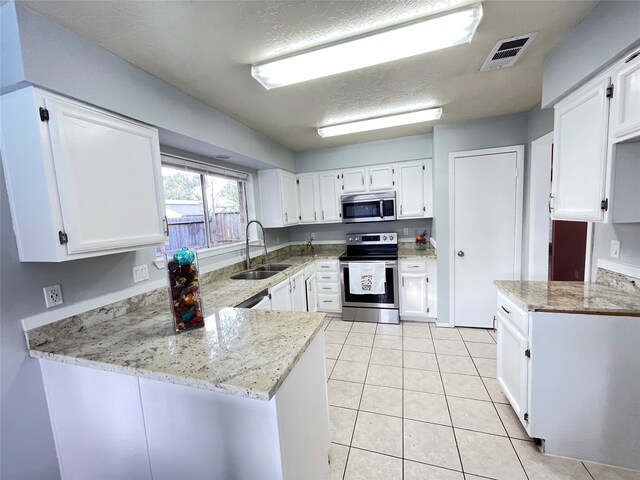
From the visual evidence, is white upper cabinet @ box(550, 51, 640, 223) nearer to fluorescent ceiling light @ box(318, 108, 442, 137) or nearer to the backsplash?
the backsplash

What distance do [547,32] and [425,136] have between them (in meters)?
1.96

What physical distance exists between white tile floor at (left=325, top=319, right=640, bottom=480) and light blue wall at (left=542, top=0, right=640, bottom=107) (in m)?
2.16

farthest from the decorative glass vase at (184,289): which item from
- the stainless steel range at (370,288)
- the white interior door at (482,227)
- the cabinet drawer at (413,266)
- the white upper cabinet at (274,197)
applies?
the white interior door at (482,227)

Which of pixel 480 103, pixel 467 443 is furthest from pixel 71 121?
pixel 480 103

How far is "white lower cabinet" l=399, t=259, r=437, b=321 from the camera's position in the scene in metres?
3.22

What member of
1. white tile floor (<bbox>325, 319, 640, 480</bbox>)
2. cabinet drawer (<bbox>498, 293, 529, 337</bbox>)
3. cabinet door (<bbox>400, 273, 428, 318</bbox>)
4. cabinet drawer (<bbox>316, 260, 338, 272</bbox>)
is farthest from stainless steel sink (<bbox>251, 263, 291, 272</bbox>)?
cabinet drawer (<bbox>498, 293, 529, 337</bbox>)

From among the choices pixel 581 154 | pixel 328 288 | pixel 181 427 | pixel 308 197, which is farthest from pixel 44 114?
pixel 328 288

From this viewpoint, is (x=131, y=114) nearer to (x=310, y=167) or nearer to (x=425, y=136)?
(x=310, y=167)

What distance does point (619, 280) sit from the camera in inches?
62.8

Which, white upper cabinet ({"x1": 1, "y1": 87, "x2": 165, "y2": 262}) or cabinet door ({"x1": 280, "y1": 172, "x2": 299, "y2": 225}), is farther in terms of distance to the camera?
cabinet door ({"x1": 280, "y1": 172, "x2": 299, "y2": 225})

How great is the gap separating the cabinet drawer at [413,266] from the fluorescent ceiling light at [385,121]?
5.35 feet

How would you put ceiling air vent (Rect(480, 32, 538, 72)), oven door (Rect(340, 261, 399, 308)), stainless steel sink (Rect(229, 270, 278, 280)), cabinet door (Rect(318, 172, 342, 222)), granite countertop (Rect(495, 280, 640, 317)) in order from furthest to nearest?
cabinet door (Rect(318, 172, 342, 222)) < oven door (Rect(340, 261, 399, 308)) < stainless steel sink (Rect(229, 270, 278, 280)) < ceiling air vent (Rect(480, 32, 538, 72)) < granite countertop (Rect(495, 280, 640, 317))

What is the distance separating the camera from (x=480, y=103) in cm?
241

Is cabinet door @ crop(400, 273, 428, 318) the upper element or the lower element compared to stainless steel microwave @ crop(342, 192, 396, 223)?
lower
